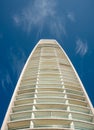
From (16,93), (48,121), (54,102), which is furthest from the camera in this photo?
(16,93)

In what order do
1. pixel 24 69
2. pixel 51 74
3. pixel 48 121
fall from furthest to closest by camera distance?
1. pixel 24 69
2. pixel 51 74
3. pixel 48 121

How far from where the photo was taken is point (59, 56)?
8988 cm

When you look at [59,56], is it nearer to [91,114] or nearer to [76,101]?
[76,101]

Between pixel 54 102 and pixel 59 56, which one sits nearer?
pixel 54 102

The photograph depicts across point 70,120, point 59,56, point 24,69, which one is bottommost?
point 70,120

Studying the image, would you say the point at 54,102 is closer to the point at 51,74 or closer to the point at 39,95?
the point at 39,95

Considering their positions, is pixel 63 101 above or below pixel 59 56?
below

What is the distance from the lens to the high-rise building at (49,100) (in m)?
46.5

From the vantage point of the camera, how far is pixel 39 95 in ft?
193

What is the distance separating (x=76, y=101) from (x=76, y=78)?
1554 centimetres

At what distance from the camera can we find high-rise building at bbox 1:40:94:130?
46469 mm

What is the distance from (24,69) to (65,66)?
10.4m

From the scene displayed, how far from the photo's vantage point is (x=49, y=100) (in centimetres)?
5631

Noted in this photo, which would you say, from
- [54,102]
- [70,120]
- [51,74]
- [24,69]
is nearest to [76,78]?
[51,74]
